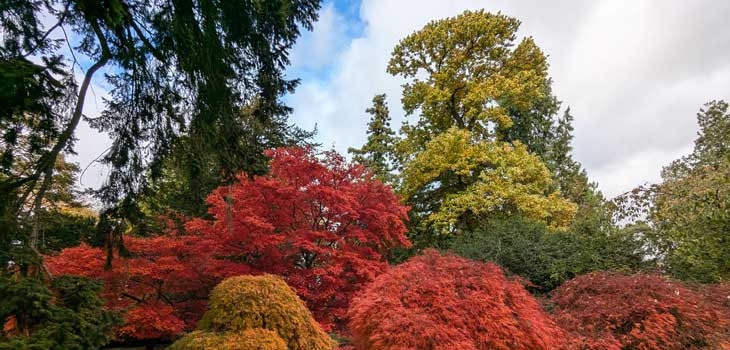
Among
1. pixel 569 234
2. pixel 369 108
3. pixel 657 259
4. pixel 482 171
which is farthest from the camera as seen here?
pixel 369 108

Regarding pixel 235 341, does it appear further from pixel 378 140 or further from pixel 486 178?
pixel 378 140

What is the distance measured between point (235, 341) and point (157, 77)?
3.42 m

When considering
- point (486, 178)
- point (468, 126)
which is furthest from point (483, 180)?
point (468, 126)

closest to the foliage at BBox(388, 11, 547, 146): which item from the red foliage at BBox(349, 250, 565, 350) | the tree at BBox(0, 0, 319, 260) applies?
the tree at BBox(0, 0, 319, 260)

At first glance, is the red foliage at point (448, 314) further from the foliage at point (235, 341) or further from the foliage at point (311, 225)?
the foliage at point (311, 225)

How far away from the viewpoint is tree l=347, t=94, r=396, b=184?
749 inches

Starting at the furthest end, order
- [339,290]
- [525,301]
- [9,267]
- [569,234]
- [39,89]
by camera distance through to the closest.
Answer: [569,234], [339,290], [525,301], [39,89], [9,267]

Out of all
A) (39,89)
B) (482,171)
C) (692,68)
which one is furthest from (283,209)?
(692,68)

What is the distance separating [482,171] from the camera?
36.7ft

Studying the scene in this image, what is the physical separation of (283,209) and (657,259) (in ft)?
25.1

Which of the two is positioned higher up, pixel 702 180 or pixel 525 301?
pixel 702 180

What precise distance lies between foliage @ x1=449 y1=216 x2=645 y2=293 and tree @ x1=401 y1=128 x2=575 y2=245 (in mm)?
1193

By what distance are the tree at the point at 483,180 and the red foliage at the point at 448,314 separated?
6157mm

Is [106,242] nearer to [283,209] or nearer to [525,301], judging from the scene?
[283,209]
